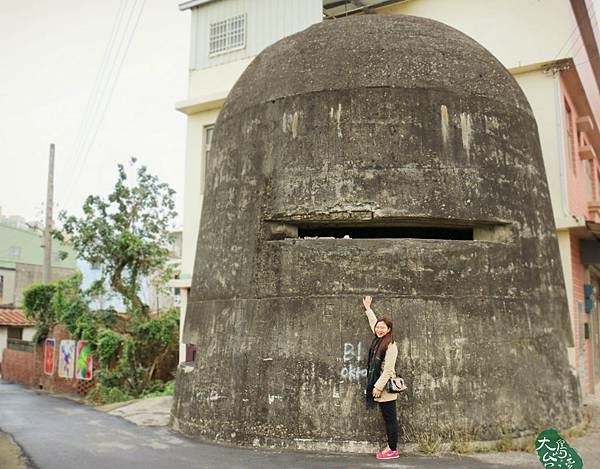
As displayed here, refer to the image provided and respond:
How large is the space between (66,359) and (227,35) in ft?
35.0

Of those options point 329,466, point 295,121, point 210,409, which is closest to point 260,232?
point 295,121

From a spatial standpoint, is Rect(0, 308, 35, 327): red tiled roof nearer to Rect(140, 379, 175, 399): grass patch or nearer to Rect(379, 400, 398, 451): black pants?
Rect(140, 379, 175, 399): grass patch

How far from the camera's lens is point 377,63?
8.47m

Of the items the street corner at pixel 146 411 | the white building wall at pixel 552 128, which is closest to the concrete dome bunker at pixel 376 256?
the street corner at pixel 146 411

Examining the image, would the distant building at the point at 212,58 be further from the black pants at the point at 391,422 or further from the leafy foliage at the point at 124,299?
the black pants at the point at 391,422

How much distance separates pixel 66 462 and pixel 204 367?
2.04m

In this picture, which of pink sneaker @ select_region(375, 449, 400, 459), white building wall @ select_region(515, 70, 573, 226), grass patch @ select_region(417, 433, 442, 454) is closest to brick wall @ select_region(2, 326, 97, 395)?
pink sneaker @ select_region(375, 449, 400, 459)

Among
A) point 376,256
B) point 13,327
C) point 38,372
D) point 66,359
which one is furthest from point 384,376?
point 13,327

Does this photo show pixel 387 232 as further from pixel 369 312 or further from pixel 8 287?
pixel 8 287

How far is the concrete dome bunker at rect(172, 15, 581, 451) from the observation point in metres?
7.32

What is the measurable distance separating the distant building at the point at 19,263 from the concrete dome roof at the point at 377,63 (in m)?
31.2

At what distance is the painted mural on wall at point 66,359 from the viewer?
707 inches

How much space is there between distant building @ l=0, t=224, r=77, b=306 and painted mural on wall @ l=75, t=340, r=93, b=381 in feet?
68.8

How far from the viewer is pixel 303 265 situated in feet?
25.6
